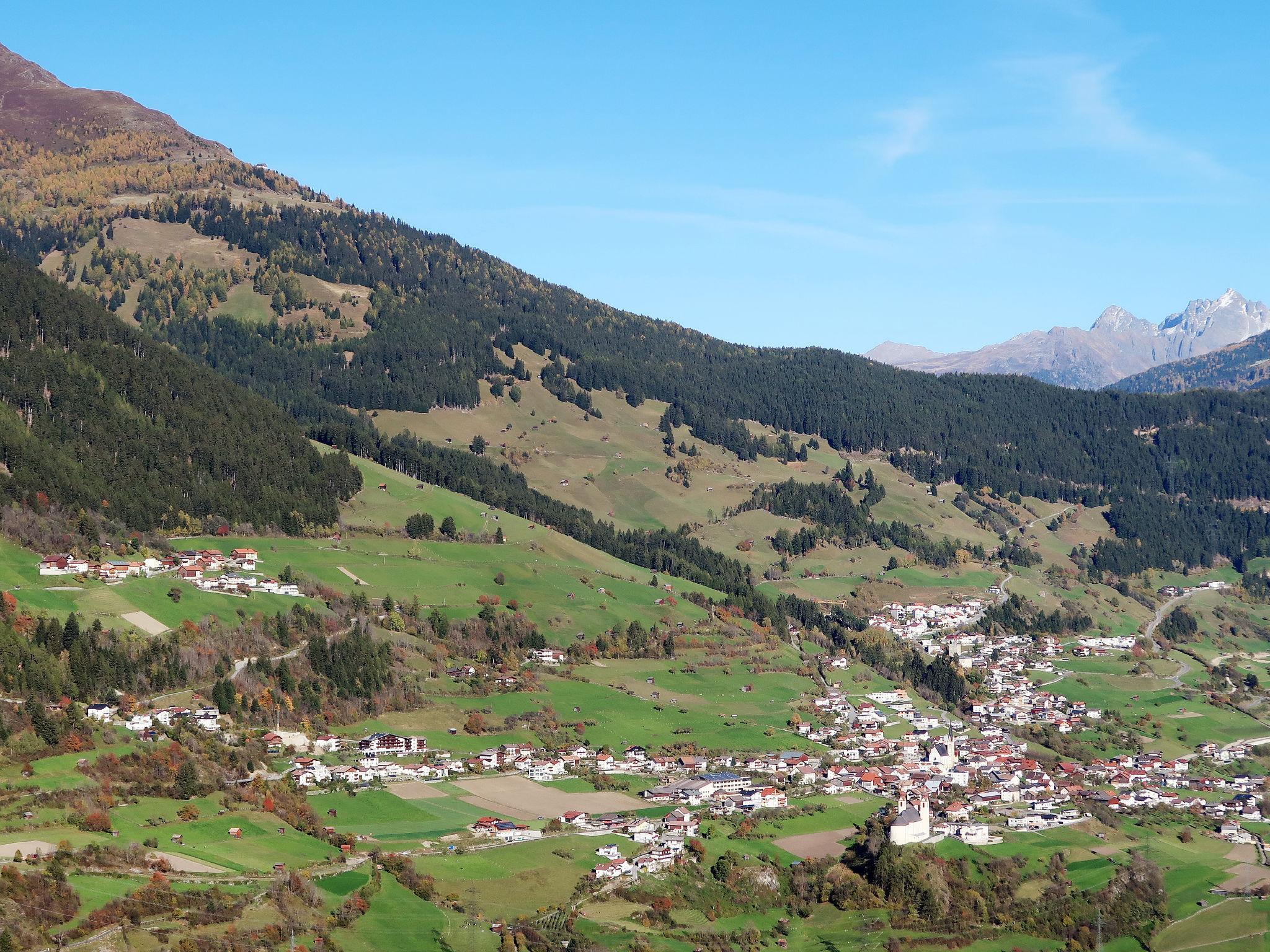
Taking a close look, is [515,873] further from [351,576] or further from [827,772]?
[351,576]

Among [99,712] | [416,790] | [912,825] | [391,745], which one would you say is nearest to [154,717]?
[99,712]

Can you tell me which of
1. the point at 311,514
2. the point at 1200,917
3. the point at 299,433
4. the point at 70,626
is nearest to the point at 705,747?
the point at 1200,917

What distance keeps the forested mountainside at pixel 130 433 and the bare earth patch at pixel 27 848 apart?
65497 millimetres

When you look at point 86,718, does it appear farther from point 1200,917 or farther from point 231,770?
point 1200,917

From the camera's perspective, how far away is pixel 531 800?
107 m

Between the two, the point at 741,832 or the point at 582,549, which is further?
the point at 582,549

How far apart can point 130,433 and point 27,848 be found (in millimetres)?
93754

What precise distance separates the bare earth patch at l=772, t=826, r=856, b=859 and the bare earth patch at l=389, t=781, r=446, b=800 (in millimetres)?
24735

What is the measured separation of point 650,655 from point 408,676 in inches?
1372

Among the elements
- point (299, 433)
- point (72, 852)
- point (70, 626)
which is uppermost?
point (299, 433)

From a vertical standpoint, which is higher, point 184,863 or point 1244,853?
point 1244,853

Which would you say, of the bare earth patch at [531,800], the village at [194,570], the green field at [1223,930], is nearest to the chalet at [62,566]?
the village at [194,570]

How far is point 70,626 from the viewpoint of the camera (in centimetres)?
11031

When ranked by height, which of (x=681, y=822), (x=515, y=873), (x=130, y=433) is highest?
(x=130, y=433)
